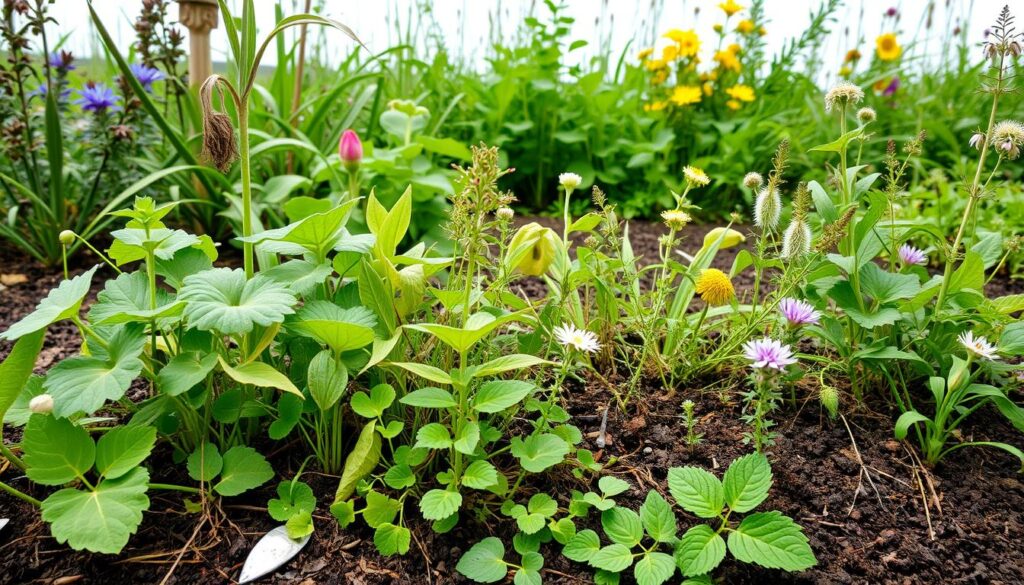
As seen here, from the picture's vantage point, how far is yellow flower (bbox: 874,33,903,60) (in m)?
3.62

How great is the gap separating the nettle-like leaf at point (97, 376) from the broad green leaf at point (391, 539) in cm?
38

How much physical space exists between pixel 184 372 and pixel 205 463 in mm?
171

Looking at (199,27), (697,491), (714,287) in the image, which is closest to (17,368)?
(697,491)

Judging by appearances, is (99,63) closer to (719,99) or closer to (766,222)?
(719,99)

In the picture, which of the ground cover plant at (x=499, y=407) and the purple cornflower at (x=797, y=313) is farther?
the purple cornflower at (x=797, y=313)

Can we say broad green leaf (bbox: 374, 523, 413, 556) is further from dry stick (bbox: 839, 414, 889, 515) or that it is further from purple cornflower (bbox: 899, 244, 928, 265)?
purple cornflower (bbox: 899, 244, 928, 265)

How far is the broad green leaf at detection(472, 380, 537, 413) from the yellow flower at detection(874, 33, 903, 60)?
3.59 m

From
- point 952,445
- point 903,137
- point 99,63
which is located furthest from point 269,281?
point 99,63

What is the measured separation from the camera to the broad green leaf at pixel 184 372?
906 millimetres

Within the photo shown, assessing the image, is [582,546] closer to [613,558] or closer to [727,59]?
[613,558]

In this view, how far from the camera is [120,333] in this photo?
950 mm

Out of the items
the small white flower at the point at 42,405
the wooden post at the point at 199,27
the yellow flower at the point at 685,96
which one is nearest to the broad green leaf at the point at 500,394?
the small white flower at the point at 42,405

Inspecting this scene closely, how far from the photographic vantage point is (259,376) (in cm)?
93

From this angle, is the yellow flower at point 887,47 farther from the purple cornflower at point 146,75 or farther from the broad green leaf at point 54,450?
the broad green leaf at point 54,450
